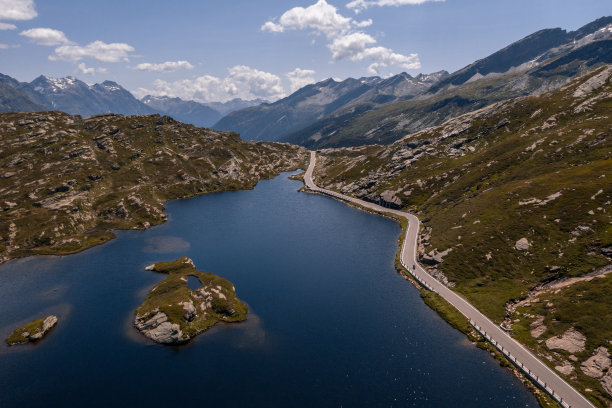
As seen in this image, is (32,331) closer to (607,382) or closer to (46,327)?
(46,327)

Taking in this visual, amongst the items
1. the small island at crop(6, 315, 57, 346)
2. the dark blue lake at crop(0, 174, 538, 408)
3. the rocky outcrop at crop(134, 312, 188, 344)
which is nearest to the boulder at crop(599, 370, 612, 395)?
the dark blue lake at crop(0, 174, 538, 408)

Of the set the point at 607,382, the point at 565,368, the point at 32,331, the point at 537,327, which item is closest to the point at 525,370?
the point at 565,368

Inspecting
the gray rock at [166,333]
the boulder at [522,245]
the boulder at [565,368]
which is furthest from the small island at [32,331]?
the boulder at [522,245]

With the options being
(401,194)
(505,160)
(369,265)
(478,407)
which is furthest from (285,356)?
(505,160)

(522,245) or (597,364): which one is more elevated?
(522,245)

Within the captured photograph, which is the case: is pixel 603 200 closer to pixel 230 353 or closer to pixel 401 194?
pixel 401 194

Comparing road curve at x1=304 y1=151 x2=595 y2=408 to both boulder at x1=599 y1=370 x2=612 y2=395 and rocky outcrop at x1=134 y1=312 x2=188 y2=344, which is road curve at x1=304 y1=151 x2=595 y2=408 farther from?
rocky outcrop at x1=134 y1=312 x2=188 y2=344
